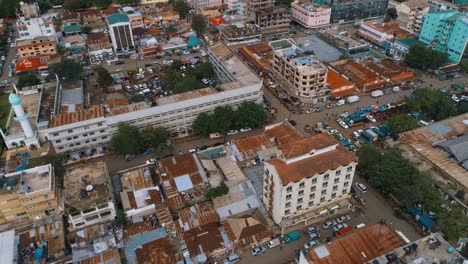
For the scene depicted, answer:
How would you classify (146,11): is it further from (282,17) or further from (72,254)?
(72,254)

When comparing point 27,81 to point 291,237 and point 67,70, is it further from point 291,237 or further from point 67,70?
point 291,237

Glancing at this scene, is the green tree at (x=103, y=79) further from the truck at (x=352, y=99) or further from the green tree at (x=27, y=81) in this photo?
the truck at (x=352, y=99)

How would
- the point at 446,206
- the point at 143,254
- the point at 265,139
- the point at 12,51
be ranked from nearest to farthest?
the point at 143,254 < the point at 446,206 < the point at 265,139 < the point at 12,51

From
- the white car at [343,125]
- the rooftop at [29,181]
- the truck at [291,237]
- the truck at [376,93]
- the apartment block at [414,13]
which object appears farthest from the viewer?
the apartment block at [414,13]

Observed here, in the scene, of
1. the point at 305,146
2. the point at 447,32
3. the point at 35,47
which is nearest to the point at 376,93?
Result: the point at 447,32

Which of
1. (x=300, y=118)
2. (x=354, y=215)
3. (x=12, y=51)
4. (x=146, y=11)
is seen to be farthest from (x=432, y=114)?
(x=12, y=51)

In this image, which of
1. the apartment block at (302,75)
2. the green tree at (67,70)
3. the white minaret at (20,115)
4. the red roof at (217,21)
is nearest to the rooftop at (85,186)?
the white minaret at (20,115)
